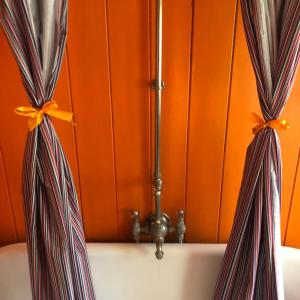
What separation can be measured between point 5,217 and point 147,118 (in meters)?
0.68

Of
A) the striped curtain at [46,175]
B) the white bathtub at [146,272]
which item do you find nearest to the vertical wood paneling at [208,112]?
the white bathtub at [146,272]

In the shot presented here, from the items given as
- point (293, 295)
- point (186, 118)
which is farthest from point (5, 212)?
point (293, 295)

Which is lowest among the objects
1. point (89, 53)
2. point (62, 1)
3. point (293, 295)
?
point (293, 295)

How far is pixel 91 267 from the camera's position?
130 centimetres

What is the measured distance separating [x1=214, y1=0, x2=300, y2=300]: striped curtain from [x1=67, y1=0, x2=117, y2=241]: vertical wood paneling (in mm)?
446

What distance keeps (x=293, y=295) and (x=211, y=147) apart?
A: 606 mm

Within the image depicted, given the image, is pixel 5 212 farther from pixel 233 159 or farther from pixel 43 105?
pixel 233 159

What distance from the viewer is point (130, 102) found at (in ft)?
3.89

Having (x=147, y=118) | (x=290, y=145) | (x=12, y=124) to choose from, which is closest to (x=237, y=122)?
(x=290, y=145)

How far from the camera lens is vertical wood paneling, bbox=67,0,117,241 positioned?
109 centimetres

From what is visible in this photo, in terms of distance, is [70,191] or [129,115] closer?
[70,191]

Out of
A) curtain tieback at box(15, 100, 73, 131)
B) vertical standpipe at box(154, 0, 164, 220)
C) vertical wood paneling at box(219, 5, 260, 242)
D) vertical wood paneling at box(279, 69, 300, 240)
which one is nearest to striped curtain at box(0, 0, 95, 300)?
curtain tieback at box(15, 100, 73, 131)

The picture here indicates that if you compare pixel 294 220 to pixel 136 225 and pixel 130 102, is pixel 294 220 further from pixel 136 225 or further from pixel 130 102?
pixel 130 102

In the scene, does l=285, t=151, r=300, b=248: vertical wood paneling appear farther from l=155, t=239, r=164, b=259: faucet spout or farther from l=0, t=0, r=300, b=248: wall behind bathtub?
l=155, t=239, r=164, b=259: faucet spout
